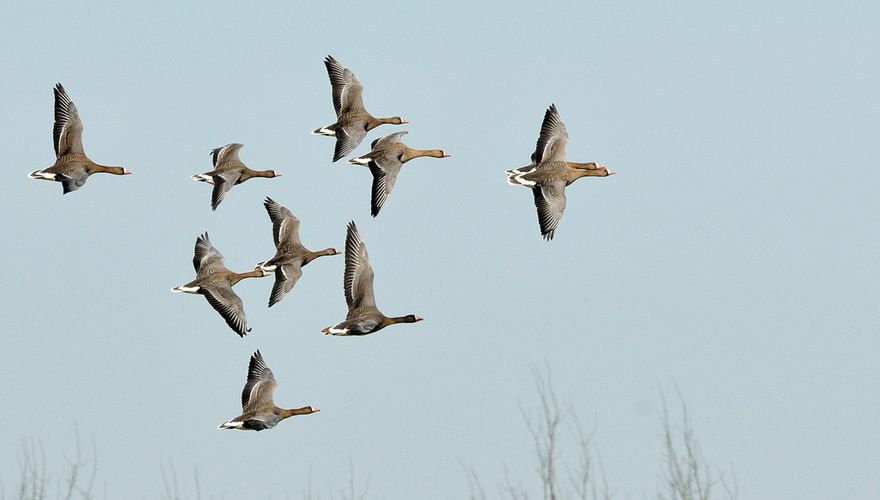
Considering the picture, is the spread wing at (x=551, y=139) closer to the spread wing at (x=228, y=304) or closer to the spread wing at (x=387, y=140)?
the spread wing at (x=387, y=140)

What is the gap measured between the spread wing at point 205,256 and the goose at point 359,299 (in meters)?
3.96

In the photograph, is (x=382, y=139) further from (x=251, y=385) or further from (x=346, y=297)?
(x=251, y=385)

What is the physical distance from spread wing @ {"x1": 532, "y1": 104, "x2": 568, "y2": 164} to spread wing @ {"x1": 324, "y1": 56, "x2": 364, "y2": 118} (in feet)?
19.9

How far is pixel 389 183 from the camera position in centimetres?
3684

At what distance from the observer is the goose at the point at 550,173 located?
34.9 metres

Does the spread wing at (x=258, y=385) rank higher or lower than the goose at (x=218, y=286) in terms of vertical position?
lower

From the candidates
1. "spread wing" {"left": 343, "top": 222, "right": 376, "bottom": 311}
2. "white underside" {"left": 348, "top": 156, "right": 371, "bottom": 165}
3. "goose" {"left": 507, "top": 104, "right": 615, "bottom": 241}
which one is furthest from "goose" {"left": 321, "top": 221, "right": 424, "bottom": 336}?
"goose" {"left": 507, "top": 104, "right": 615, "bottom": 241}

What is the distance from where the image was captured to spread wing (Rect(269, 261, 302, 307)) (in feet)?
125

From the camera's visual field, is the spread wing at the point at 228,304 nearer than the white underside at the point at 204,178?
Yes

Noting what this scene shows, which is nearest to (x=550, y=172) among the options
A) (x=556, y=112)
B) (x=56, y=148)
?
(x=556, y=112)

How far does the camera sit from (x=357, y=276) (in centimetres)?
3528

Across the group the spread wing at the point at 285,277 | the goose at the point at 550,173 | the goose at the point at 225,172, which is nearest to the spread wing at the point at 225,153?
the goose at the point at 225,172

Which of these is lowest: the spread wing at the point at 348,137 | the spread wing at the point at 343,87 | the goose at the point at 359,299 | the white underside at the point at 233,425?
the white underside at the point at 233,425

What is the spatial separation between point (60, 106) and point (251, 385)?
8.45m
